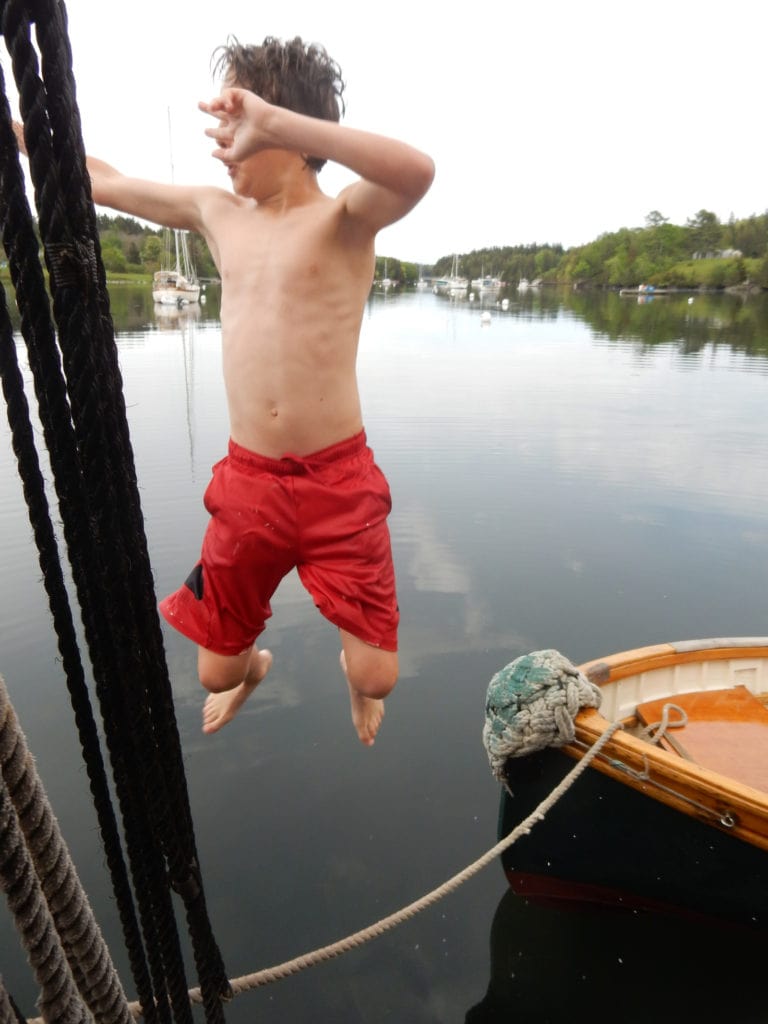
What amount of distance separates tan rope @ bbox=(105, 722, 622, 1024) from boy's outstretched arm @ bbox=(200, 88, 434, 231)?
5.17 feet

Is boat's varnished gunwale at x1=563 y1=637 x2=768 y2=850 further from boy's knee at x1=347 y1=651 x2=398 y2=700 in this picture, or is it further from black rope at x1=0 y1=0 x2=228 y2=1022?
black rope at x1=0 y1=0 x2=228 y2=1022

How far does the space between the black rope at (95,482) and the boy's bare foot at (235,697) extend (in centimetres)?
106

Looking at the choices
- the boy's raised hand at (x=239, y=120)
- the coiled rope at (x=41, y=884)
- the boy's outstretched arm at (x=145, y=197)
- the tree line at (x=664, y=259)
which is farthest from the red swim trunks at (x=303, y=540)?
the tree line at (x=664, y=259)

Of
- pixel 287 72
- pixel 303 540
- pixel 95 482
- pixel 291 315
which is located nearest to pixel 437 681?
pixel 303 540

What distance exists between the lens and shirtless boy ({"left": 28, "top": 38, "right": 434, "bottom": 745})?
164 centimetres

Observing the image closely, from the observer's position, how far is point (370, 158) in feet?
4.34

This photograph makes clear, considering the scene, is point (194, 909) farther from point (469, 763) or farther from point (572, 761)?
point (469, 763)

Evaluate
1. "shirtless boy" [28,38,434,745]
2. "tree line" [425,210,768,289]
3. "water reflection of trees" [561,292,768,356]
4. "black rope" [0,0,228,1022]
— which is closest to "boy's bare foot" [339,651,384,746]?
"shirtless boy" [28,38,434,745]

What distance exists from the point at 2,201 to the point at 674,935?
362 cm

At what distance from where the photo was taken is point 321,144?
4.11ft

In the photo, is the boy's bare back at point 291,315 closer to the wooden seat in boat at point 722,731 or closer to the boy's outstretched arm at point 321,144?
the boy's outstretched arm at point 321,144

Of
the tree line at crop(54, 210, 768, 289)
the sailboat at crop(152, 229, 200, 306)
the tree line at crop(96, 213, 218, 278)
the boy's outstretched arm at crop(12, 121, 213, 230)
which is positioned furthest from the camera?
the tree line at crop(54, 210, 768, 289)

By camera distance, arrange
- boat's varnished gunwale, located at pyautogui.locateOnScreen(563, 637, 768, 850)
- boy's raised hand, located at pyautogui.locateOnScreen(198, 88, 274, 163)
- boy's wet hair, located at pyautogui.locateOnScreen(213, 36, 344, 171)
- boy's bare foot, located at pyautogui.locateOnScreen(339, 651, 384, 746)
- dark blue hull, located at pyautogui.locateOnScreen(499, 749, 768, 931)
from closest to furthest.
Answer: boy's raised hand, located at pyautogui.locateOnScreen(198, 88, 274, 163)
boy's wet hair, located at pyautogui.locateOnScreen(213, 36, 344, 171)
boy's bare foot, located at pyautogui.locateOnScreen(339, 651, 384, 746)
boat's varnished gunwale, located at pyautogui.locateOnScreen(563, 637, 768, 850)
dark blue hull, located at pyautogui.locateOnScreen(499, 749, 768, 931)

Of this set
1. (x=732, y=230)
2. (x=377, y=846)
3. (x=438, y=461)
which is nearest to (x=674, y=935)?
(x=377, y=846)
